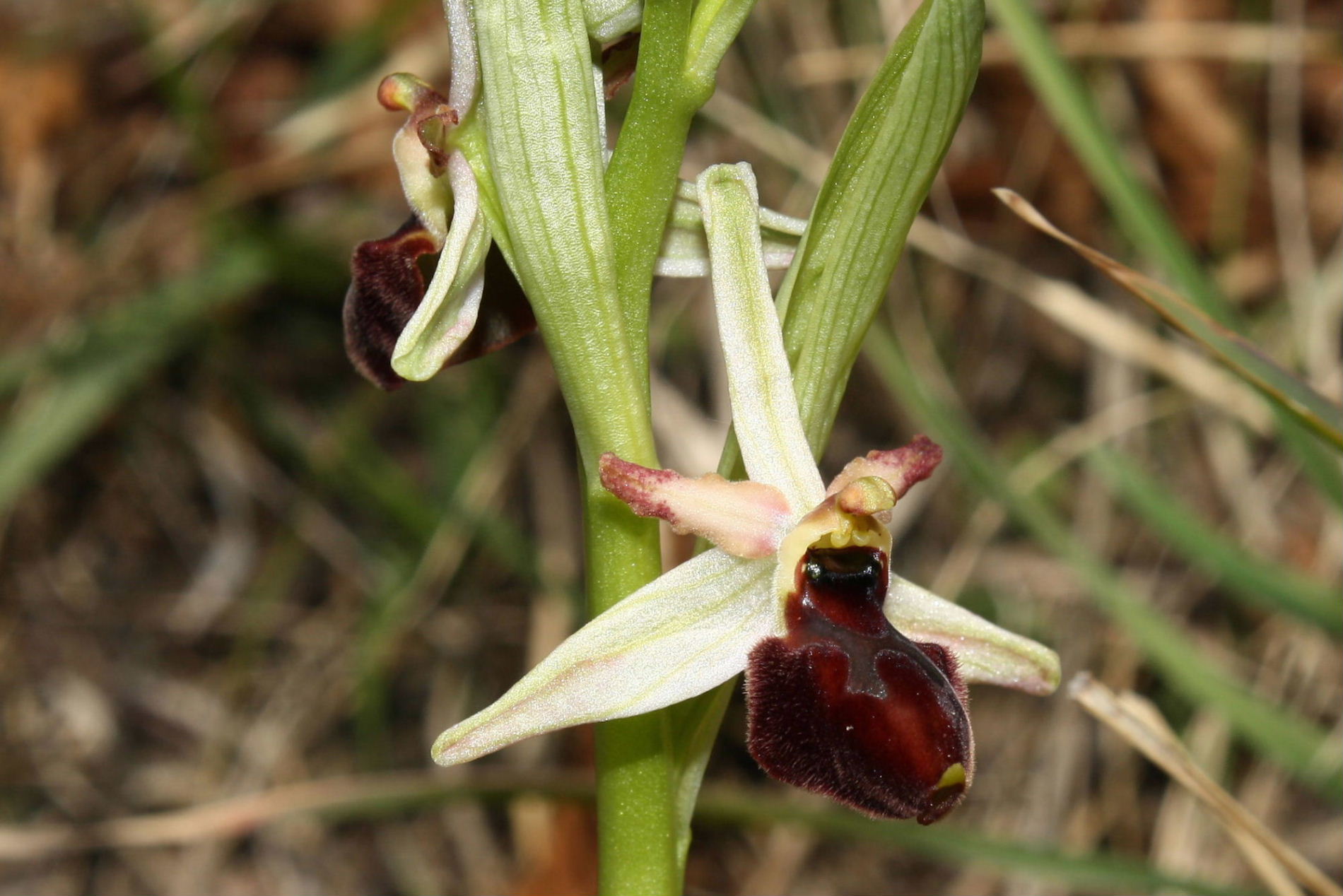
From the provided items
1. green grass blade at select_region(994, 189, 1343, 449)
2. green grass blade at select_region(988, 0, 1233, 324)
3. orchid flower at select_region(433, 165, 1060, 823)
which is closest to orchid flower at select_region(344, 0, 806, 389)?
orchid flower at select_region(433, 165, 1060, 823)

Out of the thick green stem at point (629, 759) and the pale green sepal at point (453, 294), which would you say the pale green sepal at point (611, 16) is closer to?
the pale green sepal at point (453, 294)

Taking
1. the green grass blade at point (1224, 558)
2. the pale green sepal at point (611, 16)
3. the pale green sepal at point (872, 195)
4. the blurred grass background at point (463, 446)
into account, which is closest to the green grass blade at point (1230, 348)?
the pale green sepal at point (872, 195)

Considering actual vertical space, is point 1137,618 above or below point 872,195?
below

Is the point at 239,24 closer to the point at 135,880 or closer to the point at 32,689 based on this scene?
the point at 32,689

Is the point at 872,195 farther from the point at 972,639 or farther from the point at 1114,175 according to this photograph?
the point at 1114,175

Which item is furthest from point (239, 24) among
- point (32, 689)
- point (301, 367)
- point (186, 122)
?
point (32, 689)

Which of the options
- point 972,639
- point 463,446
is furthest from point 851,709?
point 463,446

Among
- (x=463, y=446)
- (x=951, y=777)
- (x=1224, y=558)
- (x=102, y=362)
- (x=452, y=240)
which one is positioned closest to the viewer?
(x=951, y=777)
